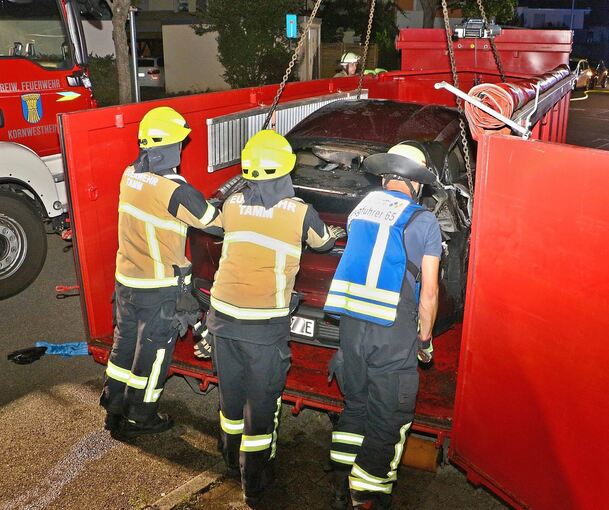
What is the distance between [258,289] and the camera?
11.2ft

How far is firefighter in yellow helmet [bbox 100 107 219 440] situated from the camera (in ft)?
12.5

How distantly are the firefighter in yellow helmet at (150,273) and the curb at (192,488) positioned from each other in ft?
1.83

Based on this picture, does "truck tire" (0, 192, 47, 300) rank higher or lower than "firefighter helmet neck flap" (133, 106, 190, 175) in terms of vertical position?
lower

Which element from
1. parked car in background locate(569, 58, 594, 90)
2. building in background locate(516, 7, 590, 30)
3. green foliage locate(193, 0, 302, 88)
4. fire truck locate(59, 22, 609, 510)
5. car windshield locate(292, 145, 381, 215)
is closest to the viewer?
fire truck locate(59, 22, 609, 510)

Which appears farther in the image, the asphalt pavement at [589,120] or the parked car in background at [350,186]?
the asphalt pavement at [589,120]

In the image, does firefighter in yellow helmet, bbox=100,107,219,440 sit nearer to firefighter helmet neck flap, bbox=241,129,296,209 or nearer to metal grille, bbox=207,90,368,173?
firefighter helmet neck flap, bbox=241,129,296,209

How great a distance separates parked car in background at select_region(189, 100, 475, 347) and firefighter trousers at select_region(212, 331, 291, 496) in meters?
0.57

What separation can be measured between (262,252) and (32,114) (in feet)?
14.0

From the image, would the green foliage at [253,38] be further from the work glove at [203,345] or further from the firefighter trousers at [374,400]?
the firefighter trousers at [374,400]

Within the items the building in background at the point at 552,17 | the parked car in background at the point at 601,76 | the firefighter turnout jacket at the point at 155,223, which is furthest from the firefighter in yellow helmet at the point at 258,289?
the building in background at the point at 552,17

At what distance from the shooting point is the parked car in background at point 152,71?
82.2 feet

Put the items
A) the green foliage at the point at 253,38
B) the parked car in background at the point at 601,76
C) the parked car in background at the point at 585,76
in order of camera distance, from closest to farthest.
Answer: the green foliage at the point at 253,38 → the parked car in background at the point at 585,76 → the parked car in background at the point at 601,76

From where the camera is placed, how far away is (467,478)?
3.51 meters

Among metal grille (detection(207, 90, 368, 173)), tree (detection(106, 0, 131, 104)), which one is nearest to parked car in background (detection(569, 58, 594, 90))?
tree (detection(106, 0, 131, 104))
